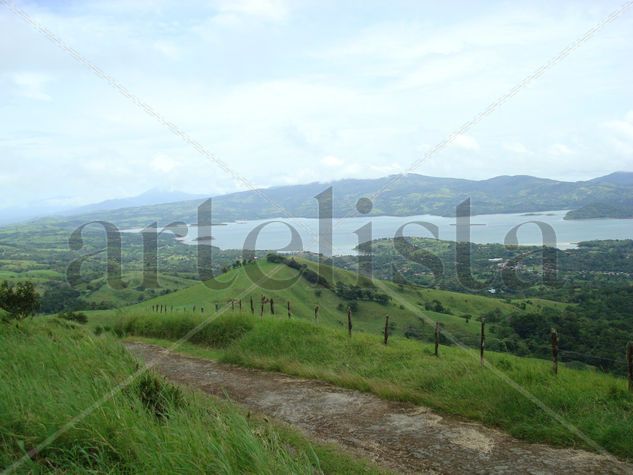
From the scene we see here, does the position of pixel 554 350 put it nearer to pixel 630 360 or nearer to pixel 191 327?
pixel 630 360

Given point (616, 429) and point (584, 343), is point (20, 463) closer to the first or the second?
point (616, 429)

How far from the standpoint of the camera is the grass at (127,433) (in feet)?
13.7

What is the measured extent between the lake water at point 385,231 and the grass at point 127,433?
973 cm

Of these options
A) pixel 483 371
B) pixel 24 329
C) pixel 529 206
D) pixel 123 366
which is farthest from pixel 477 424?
pixel 529 206

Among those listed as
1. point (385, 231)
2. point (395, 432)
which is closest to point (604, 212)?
point (385, 231)

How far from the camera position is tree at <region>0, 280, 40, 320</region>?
14.6 metres

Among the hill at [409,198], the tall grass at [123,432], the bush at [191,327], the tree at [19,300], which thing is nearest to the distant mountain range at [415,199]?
the hill at [409,198]

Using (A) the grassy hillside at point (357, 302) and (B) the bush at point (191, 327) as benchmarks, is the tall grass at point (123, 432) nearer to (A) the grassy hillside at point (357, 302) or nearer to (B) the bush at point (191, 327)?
(B) the bush at point (191, 327)

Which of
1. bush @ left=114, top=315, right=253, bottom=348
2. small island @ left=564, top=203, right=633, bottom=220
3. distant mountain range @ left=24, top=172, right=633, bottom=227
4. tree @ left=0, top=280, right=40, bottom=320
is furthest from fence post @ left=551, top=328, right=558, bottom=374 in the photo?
small island @ left=564, top=203, right=633, bottom=220

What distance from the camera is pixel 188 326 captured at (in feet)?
56.9

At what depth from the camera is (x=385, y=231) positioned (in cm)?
6203

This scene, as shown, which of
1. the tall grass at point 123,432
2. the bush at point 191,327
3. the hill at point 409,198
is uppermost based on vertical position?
A: the hill at point 409,198

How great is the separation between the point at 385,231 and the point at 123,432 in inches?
2295

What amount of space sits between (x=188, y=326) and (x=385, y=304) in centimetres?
2918
